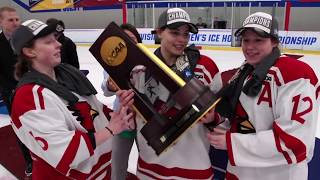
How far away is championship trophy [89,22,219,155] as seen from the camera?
3.11 ft

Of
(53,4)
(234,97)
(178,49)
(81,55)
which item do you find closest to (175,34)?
(178,49)

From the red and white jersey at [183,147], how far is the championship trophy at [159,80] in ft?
0.60

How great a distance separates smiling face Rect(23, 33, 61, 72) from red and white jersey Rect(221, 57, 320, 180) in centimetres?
75

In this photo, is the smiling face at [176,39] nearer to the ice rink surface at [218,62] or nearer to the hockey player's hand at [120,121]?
the hockey player's hand at [120,121]

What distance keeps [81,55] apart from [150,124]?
25.0 feet

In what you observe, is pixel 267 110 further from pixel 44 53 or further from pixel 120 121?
pixel 44 53

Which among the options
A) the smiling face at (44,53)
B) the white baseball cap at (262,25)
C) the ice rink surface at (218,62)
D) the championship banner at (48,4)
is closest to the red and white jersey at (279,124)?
the white baseball cap at (262,25)

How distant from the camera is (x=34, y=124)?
1102 mm

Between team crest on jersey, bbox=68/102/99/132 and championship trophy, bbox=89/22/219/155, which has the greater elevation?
championship trophy, bbox=89/22/219/155

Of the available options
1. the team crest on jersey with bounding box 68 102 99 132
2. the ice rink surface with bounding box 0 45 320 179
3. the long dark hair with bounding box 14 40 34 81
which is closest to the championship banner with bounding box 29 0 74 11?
the ice rink surface with bounding box 0 45 320 179

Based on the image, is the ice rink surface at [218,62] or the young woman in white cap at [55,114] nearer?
the young woman in white cap at [55,114]

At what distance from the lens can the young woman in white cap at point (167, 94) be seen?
1340 millimetres

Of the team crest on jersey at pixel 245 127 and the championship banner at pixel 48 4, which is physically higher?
the championship banner at pixel 48 4

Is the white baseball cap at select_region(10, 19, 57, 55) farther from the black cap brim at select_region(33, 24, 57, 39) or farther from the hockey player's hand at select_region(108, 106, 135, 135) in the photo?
the hockey player's hand at select_region(108, 106, 135, 135)
